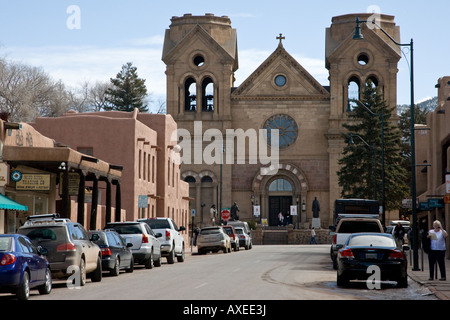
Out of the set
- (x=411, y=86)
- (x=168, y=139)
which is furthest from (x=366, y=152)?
(x=411, y=86)

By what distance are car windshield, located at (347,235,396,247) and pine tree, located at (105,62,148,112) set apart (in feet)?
275

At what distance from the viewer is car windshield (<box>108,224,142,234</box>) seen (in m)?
29.3

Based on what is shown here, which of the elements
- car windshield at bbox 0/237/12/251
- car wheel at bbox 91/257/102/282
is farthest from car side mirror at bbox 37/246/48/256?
car wheel at bbox 91/257/102/282

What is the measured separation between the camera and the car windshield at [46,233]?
2066cm

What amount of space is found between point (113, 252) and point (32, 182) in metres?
6.34

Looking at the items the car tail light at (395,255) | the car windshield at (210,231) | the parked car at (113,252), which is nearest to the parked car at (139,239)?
the parked car at (113,252)

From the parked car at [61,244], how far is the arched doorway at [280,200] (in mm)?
56655

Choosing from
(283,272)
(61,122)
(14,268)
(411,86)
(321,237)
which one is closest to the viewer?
(14,268)

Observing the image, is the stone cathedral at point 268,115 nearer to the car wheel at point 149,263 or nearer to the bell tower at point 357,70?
the bell tower at point 357,70

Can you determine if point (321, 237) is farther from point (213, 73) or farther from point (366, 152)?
point (213, 73)

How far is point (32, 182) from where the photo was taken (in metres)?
30.3

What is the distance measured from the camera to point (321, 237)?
2936 inches

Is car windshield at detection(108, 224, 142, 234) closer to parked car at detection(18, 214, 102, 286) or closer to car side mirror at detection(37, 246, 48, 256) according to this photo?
parked car at detection(18, 214, 102, 286)

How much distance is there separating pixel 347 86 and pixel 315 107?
11.4 ft
